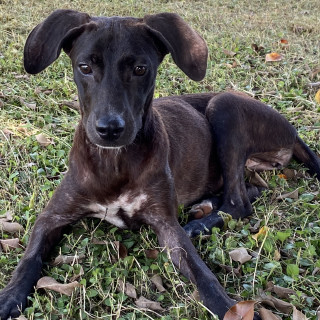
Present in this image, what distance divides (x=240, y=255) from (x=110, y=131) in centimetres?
110

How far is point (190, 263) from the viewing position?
10.1 ft

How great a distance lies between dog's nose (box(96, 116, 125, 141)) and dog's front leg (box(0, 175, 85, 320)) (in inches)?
22.9

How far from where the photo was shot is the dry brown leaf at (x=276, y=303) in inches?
109

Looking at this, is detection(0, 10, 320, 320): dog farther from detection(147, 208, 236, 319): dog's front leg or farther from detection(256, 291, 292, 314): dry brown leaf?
detection(256, 291, 292, 314): dry brown leaf

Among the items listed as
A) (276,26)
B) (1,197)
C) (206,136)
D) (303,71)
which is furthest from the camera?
(276,26)

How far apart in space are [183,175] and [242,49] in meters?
3.39

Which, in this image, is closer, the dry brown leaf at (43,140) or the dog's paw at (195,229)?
the dog's paw at (195,229)

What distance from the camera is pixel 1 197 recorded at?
382 centimetres

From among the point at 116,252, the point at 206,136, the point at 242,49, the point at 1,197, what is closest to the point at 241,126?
the point at 206,136

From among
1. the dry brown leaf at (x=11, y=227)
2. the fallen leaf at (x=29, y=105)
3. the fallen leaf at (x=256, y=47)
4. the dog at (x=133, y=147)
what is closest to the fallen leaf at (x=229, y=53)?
the fallen leaf at (x=256, y=47)

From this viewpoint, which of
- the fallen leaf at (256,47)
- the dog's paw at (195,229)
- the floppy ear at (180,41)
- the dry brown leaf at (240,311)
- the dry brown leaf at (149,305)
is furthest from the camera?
the fallen leaf at (256,47)

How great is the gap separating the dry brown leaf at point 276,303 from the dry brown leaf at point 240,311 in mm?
212

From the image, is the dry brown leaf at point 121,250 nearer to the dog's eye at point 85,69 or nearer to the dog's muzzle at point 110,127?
the dog's muzzle at point 110,127

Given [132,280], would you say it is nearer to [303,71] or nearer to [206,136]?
[206,136]
